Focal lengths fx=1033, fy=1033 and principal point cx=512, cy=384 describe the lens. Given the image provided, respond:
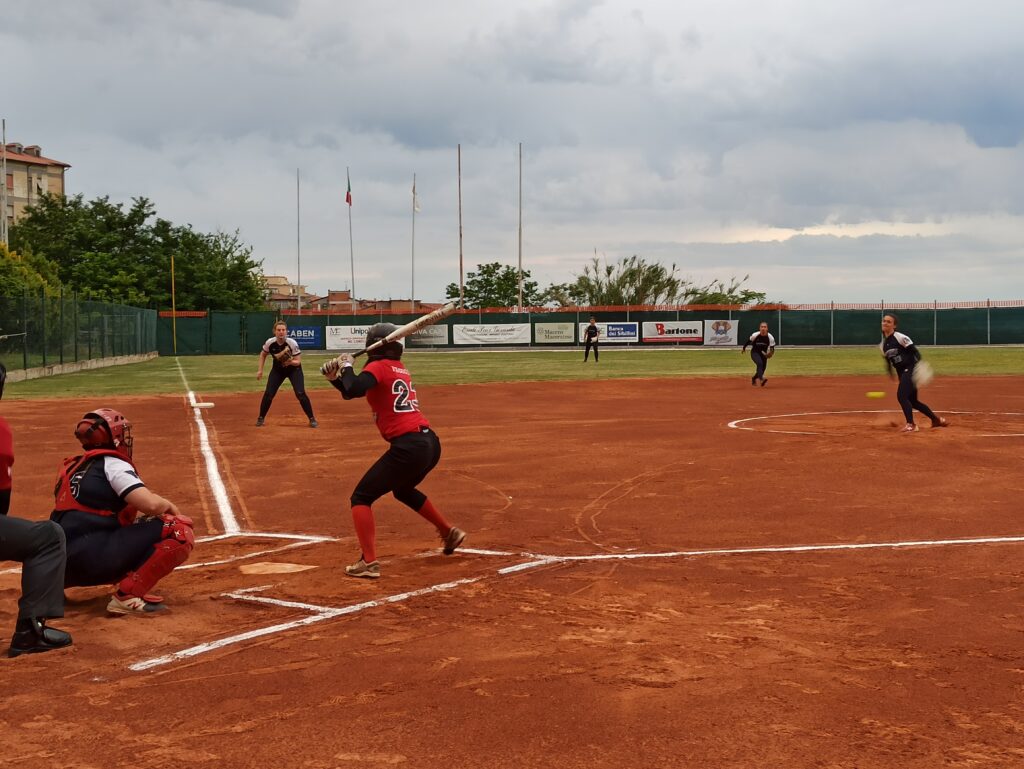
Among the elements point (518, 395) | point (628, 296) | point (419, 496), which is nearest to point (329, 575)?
point (419, 496)

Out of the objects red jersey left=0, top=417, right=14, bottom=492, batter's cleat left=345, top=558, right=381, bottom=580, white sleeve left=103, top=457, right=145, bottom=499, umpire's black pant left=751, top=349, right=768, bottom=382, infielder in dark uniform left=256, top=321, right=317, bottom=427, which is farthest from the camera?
umpire's black pant left=751, top=349, right=768, bottom=382

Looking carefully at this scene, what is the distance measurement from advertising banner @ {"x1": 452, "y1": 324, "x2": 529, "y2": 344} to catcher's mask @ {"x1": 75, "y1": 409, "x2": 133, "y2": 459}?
63.7 meters

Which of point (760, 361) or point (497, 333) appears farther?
point (497, 333)

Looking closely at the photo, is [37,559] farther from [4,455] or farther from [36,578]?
[4,455]

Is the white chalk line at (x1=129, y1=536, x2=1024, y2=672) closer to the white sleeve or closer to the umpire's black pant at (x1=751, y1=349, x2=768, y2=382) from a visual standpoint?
the white sleeve

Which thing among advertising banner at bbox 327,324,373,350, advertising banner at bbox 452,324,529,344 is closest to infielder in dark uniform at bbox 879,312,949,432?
advertising banner at bbox 452,324,529,344

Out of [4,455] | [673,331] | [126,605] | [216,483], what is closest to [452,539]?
[126,605]

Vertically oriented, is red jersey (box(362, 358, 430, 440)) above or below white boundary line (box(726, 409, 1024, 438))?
above

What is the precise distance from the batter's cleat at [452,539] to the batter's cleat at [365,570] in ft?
2.80

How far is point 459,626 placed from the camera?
263 inches

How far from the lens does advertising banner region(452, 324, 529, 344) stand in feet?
232

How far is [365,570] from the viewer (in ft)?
26.6

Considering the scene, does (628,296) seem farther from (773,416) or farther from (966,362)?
(773,416)

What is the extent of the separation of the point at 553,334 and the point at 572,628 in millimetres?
64322
